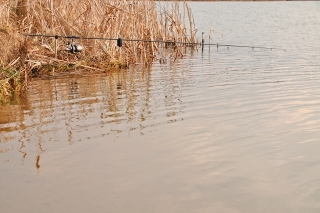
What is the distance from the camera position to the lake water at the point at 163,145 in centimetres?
527

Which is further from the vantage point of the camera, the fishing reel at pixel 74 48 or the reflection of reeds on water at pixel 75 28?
the reflection of reeds on water at pixel 75 28

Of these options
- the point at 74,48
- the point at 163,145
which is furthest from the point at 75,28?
the point at 163,145

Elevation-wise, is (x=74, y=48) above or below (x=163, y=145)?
Result: above

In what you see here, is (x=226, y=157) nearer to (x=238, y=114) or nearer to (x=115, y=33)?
(x=238, y=114)

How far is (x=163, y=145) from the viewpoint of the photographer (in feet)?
22.5

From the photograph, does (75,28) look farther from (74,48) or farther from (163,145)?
(163,145)

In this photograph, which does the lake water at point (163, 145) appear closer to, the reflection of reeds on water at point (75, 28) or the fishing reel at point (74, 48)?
the fishing reel at point (74, 48)

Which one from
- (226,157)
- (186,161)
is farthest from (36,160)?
(226,157)

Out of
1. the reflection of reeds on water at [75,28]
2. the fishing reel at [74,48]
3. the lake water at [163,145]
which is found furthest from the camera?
the reflection of reeds on water at [75,28]

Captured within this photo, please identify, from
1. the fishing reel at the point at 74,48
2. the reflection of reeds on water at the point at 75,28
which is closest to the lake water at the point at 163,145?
the fishing reel at the point at 74,48

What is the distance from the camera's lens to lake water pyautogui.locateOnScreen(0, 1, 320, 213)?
5.27 metres

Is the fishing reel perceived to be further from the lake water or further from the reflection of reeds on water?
the lake water

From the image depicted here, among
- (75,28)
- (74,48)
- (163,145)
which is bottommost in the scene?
(163,145)

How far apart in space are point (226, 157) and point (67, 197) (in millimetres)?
1957
